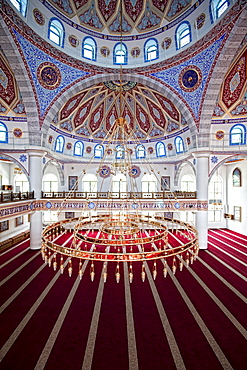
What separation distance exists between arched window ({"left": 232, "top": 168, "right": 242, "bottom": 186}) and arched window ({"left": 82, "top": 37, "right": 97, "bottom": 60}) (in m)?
11.7

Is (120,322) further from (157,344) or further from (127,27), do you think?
(127,27)

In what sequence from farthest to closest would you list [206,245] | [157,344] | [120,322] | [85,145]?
[85,145]
[206,245]
[120,322]
[157,344]

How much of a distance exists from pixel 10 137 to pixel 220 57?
36.7ft

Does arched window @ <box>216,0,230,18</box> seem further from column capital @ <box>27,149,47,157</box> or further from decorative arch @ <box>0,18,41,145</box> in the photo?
column capital @ <box>27,149,47,157</box>

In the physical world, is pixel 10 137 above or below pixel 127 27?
below

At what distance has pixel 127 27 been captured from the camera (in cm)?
984

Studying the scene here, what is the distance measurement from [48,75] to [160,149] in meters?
8.81

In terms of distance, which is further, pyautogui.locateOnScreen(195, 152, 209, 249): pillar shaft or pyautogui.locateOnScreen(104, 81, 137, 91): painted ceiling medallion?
pyautogui.locateOnScreen(104, 81, 137, 91): painted ceiling medallion

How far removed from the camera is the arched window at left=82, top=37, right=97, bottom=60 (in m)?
9.75

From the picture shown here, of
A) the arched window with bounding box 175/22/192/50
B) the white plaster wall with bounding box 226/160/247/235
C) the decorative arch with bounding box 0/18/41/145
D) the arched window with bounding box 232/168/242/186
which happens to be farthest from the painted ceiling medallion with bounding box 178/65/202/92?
the decorative arch with bounding box 0/18/41/145

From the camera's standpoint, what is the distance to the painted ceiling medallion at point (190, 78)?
9359 millimetres

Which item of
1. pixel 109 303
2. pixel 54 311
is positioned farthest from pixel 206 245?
pixel 54 311

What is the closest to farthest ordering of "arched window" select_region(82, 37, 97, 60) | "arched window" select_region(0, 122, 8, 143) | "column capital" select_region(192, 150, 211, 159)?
"arched window" select_region(82, 37, 97, 60) < "column capital" select_region(192, 150, 211, 159) < "arched window" select_region(0, 122, 8, 143)

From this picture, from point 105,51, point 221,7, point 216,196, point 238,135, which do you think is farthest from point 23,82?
point 216,196
